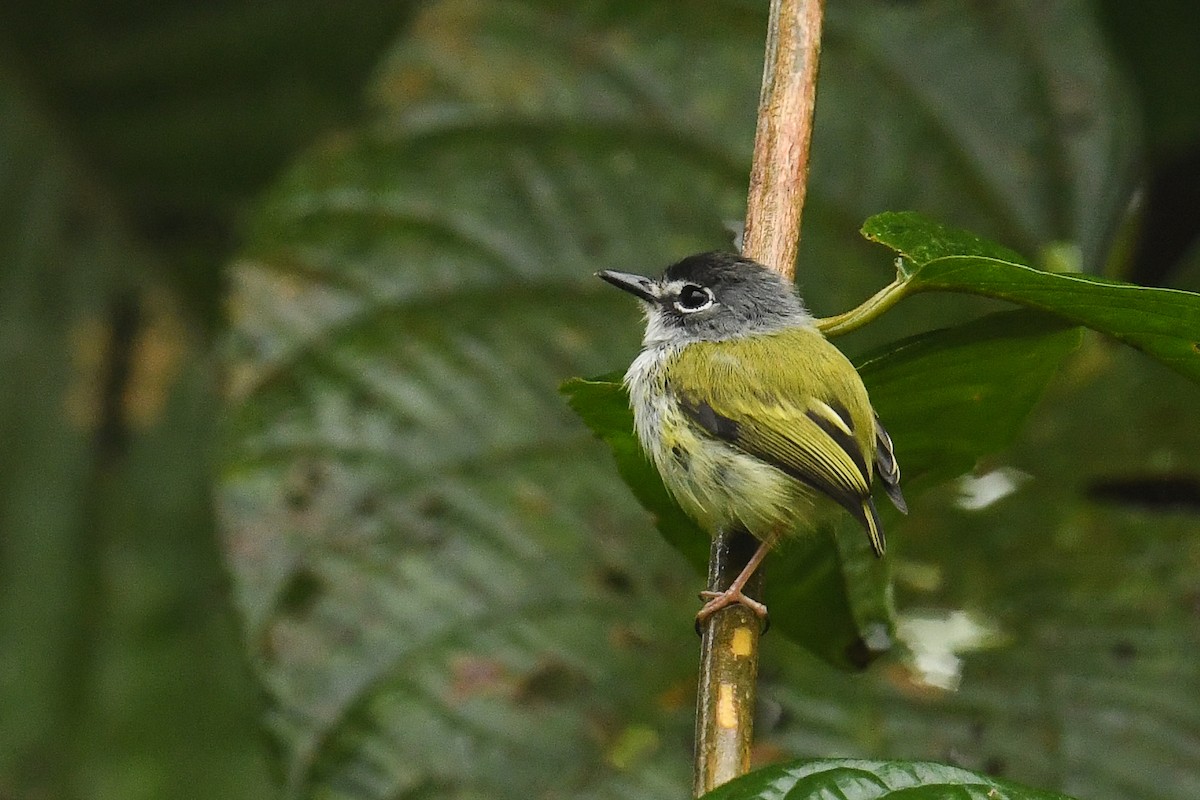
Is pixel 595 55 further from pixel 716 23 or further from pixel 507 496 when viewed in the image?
pixel 507 496

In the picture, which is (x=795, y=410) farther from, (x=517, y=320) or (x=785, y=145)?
(x=517, y=320)

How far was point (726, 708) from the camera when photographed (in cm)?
149

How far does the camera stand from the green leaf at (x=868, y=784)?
1265mm

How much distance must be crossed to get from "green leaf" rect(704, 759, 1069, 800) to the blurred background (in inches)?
46.4

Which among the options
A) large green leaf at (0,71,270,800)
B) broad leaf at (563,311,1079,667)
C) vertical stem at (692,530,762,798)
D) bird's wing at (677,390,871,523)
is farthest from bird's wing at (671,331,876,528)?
large green leaf at (0,71,270,800)

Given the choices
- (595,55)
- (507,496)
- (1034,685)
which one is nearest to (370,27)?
(595,55)

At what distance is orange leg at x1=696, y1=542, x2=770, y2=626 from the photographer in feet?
5.45

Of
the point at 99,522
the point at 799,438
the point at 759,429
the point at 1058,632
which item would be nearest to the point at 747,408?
the point at 759,429

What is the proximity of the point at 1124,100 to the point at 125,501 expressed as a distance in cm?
261

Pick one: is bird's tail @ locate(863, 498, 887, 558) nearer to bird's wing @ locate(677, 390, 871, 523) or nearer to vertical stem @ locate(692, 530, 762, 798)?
bird's wing @ locate(677, 390, 871, 523)

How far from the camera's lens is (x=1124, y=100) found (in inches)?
126

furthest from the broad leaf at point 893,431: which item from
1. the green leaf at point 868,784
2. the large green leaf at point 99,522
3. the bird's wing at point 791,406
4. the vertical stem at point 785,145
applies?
the large green leaf at point 99,522

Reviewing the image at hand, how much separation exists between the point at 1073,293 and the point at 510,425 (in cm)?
142

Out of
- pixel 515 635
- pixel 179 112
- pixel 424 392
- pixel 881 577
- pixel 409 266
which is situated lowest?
pixel 515 635
